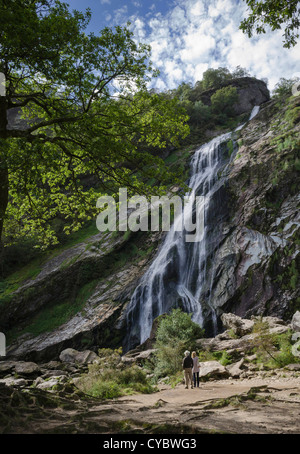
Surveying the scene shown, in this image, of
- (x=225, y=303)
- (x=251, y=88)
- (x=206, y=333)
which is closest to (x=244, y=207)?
(x=225, y=303)

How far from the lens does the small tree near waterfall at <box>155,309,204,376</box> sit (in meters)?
13.6

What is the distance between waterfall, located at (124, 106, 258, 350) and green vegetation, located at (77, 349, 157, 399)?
24.0 feet

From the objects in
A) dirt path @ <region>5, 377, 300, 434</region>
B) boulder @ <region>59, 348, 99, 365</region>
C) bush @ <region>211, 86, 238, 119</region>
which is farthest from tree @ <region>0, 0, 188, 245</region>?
bush @ <region>211, 86, 238, 119</region>

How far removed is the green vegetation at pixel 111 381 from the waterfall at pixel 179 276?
7307mm

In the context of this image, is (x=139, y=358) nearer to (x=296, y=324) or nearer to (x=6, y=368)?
(x=6, y=368)

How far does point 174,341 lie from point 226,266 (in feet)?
23.5

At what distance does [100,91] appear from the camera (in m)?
9.03

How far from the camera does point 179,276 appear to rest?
21.4 meters

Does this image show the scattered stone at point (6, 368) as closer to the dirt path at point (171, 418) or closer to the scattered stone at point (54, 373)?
the scattered stone at point (54, 373)

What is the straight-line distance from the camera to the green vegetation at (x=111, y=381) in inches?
377

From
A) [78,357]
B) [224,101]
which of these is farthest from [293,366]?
[224,101]

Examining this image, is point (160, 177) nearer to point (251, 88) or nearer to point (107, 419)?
point (107, 419)

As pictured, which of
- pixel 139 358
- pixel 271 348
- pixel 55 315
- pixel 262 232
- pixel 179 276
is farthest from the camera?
pixel 55 315

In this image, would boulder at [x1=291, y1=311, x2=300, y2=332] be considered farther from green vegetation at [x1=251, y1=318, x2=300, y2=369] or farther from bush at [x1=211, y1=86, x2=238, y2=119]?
bush at [x1=211, y1=86, x2=238, y2=119]
